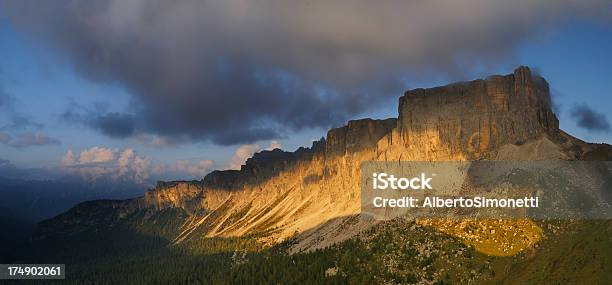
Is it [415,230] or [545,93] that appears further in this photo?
[545,93]

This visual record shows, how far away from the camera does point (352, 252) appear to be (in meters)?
150

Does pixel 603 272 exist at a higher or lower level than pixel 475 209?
lower

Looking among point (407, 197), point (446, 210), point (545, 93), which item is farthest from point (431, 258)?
point (545, 93)

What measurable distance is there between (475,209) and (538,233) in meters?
22.6

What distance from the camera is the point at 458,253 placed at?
413 ft

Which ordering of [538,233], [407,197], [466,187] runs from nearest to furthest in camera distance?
1. [538,233]
2. [466,187]
3. [407,197]

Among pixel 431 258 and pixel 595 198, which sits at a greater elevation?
pixel 595 198

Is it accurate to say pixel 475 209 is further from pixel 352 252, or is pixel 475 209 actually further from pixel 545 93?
pixel 545 93

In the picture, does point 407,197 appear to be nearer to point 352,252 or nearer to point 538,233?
point 352,252

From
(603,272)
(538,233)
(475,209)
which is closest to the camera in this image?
(603,272)

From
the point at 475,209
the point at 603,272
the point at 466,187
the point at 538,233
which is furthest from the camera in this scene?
the point at 466,187

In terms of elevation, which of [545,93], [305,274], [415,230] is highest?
[545,93]

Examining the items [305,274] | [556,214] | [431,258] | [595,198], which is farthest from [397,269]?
[595,198]

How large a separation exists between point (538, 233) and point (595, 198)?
58.4 feet
